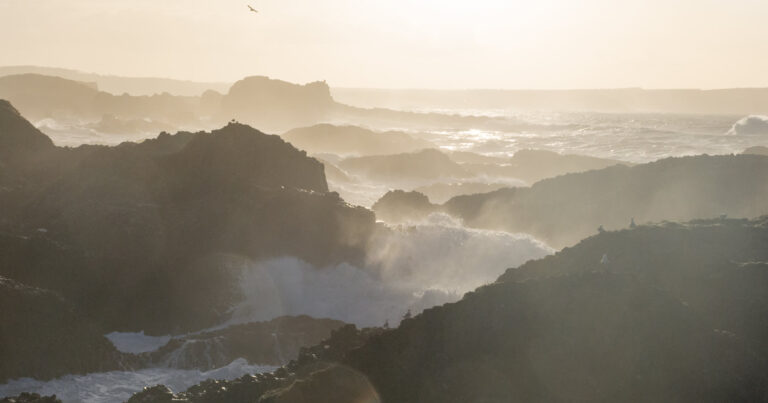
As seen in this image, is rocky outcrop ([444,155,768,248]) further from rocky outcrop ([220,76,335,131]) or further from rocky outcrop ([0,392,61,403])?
rocky outcrop ([220,76,335,131])

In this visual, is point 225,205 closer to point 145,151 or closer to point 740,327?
point 145,151

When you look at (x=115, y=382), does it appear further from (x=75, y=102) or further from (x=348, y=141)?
(x=75, y=102)

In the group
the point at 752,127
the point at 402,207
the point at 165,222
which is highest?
the point at 165,222

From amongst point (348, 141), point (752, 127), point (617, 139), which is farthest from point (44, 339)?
point (752, 127)

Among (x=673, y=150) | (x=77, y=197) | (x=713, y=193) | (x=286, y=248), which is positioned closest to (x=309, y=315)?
(x=286, y=248)

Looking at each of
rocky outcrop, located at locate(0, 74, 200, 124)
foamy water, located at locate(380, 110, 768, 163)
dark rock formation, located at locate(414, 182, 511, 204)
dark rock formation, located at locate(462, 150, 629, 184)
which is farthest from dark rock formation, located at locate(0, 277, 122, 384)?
rocky outcrop, located at locate(0, 74, 200, 124)

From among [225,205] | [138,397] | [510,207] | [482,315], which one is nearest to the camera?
[482,315]
